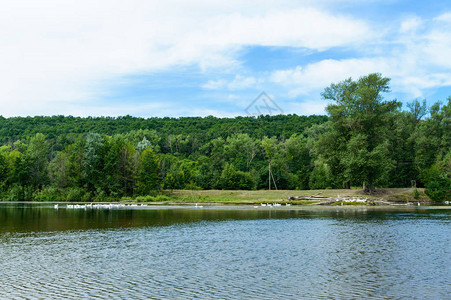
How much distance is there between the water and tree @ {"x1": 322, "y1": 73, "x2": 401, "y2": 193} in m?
34.6

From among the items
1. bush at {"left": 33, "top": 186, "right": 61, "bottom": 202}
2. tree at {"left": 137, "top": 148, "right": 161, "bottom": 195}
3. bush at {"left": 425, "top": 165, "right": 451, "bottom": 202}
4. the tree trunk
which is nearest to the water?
the tree trunk

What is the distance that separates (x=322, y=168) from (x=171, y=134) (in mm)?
92994

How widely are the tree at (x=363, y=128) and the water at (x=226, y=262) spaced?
34.6 m

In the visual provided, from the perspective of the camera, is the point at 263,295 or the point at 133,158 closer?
the point at 263,295

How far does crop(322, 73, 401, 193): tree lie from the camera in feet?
233

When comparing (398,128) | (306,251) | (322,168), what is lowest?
(306,251)

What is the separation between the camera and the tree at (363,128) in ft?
233

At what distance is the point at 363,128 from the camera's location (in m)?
74.8

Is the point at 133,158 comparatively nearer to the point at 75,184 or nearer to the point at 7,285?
the point at 75,184

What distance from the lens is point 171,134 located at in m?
174

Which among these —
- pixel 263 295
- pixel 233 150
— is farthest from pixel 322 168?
pixel 263 295

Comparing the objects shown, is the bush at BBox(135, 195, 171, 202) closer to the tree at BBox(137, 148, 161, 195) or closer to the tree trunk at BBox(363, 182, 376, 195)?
the tree at BBox(137, 148, 161, 195)

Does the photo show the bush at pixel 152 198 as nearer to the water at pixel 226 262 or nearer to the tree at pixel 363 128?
the tree at pixel 363 128

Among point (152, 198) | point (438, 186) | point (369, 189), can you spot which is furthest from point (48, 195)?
point (438, 186)
